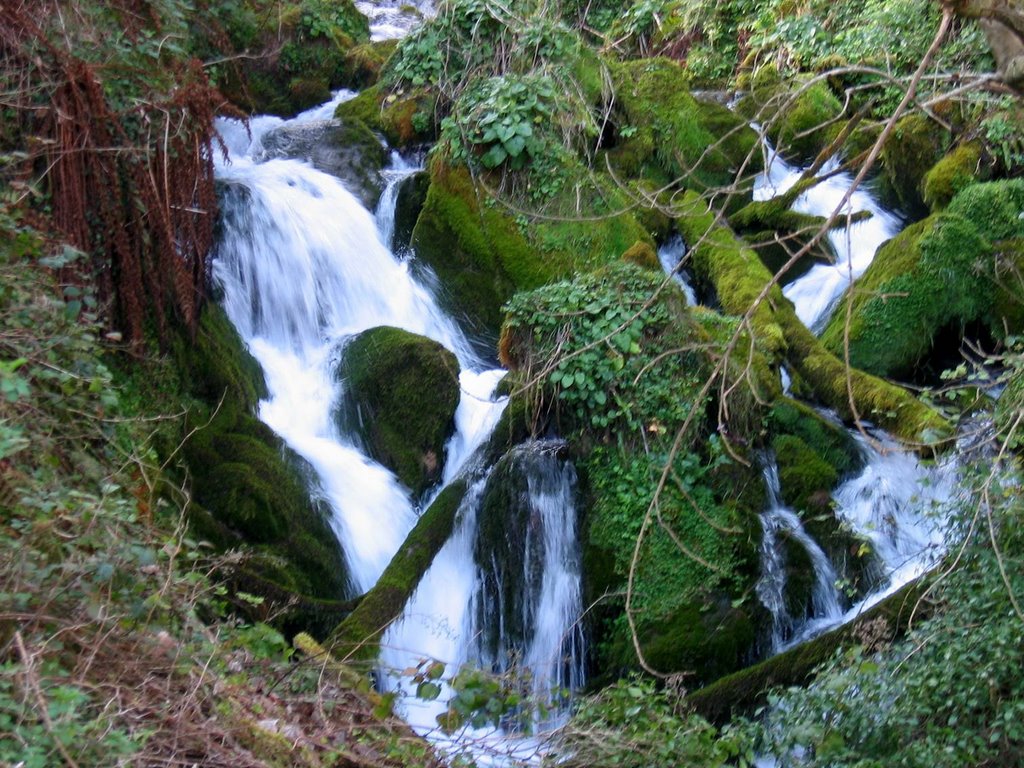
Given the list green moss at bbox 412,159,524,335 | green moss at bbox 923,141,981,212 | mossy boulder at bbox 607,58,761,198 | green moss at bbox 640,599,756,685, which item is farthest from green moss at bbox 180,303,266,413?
green moss at bbox 923,141,981,212

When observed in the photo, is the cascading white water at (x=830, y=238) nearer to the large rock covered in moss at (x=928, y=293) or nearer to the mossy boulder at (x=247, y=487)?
the large rock covered in moss at (x=928, y=293)

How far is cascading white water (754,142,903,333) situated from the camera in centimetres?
955

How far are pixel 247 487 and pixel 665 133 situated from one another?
6670 mm

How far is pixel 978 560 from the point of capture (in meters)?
5.13

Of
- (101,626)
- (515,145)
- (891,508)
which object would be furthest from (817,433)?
(101,626)

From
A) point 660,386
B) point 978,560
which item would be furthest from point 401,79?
point 978,560

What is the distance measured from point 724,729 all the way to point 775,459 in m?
2.63

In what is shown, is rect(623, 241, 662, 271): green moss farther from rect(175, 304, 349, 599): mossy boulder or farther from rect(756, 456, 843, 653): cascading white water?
rect(175, 304, 349, 599): mossy boulder

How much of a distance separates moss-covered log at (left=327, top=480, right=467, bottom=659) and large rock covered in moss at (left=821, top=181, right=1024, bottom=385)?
4.14 m

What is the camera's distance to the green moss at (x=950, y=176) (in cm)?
981

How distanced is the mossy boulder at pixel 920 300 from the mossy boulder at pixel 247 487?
4906mm

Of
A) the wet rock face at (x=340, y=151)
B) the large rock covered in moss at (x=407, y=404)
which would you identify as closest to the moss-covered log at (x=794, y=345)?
the large rock covered in moss at (x=407, y=404)

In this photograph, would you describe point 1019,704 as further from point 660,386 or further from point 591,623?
point 660,386

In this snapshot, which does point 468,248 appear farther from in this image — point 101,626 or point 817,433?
point 101,626
